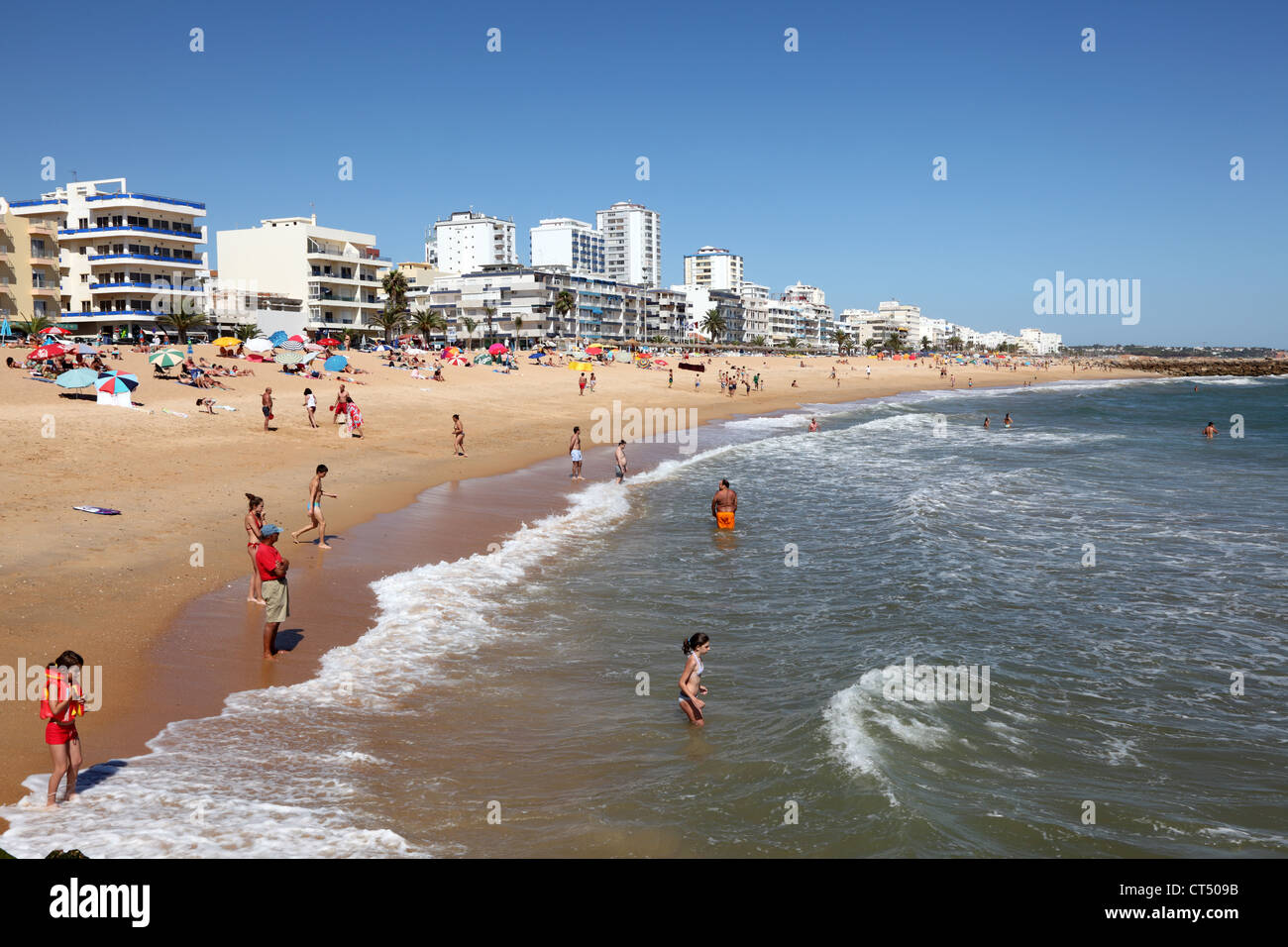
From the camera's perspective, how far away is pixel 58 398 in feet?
94.5

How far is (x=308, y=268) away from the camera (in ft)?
253

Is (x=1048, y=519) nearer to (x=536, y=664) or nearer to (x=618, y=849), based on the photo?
(x=536, y=664)

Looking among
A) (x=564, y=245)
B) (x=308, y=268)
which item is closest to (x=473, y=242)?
(x=564, y=245)

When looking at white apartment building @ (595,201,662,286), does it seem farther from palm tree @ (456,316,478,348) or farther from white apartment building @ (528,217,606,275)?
palm tree @ (456,316,478,348)

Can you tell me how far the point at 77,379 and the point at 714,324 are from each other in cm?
11946

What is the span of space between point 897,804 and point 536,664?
4939 millimetres

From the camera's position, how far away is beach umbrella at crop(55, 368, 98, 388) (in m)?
27.7

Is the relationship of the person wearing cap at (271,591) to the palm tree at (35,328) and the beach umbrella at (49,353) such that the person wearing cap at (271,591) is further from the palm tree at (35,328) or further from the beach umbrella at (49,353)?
the palm tree at (35,328)

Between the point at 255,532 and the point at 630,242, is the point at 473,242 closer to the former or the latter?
the point at 630,242

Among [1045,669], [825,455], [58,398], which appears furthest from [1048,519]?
[58,398]

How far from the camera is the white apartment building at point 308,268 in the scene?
7719 centimetres

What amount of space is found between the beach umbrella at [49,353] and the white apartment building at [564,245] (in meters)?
134
